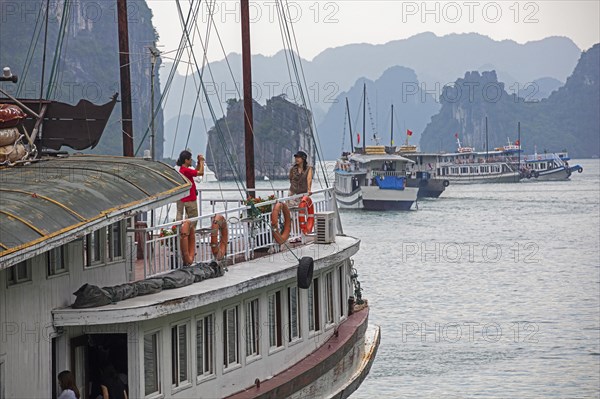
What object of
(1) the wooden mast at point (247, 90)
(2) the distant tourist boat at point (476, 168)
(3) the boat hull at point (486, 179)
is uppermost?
(1) the wooden mast at point (247, 90)

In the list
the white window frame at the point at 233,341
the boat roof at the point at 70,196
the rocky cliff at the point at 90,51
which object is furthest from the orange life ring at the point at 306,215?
the rocky cliff at the point at 90,51

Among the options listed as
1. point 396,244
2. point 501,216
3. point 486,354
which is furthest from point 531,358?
point 501,216

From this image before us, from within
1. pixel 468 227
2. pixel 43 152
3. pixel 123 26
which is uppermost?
pixel 123 26

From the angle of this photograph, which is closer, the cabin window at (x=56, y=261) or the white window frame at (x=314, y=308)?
the cabin window at (x=56, y=261)

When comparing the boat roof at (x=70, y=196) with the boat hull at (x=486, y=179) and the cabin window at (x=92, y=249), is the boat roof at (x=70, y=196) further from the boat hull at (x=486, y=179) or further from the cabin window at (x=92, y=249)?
the boat hull at (x=486, y=179)

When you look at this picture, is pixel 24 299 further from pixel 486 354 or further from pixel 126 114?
pixel 486 354

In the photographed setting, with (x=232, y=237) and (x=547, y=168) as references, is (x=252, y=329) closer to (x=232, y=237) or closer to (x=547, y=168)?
(x=232, y=237)

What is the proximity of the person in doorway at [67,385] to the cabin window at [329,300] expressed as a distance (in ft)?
18.6

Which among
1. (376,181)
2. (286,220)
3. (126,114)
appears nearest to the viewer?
(286,220)

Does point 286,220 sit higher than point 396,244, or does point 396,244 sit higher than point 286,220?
point 286,220

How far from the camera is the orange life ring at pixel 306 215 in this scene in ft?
48.8

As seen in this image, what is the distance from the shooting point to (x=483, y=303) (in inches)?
1439

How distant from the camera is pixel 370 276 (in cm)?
4334

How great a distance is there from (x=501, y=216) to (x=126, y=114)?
65783 mm
